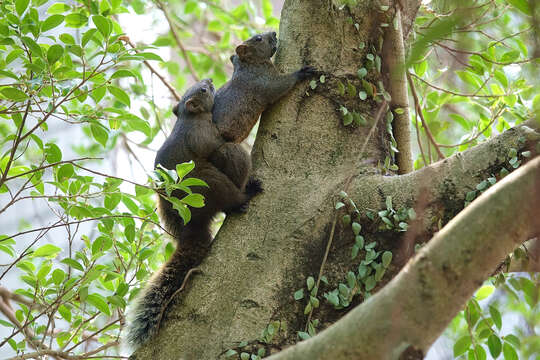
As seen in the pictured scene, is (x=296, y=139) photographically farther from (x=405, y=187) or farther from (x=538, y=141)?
(x=538, y=141)

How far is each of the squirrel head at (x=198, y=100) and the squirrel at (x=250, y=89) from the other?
0.19 feet

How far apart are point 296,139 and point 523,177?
1614 mm

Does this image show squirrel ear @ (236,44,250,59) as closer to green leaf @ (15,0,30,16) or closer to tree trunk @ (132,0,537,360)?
tree trunk @ (132,0,537,360)

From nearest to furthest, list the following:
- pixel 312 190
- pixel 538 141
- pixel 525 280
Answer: pixel 538 141
pixel 312 190
pixel 525 280

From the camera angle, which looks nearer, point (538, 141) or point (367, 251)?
point (538, 141)

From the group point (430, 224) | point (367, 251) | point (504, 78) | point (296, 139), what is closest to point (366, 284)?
point (367, 251)

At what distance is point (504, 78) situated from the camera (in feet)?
11.9

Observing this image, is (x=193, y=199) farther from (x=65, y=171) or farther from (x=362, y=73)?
(x=362, y=73)

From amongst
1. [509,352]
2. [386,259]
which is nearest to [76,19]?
[386,259]

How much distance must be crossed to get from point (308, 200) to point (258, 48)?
67.8 inches

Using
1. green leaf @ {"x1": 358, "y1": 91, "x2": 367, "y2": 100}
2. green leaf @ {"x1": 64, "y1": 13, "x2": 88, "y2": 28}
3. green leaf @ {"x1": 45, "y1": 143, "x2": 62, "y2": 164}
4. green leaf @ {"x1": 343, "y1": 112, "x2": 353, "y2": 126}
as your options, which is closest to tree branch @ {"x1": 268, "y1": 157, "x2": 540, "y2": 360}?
green leaf @ {"x1": 343, "y1": 112, "x2": 353, "y2": 126}

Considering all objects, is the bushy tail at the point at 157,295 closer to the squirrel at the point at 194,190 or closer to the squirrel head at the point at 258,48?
the squirrel at the point at 194,190

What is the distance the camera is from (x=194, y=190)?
3.19m

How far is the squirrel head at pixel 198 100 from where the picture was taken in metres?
3.58
